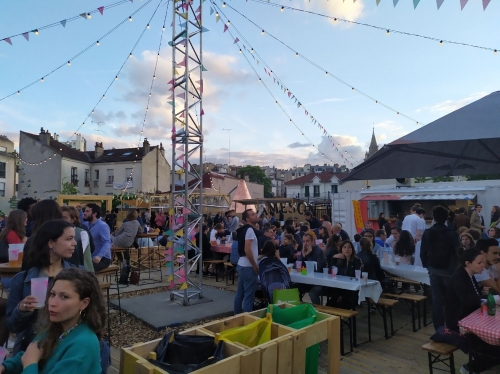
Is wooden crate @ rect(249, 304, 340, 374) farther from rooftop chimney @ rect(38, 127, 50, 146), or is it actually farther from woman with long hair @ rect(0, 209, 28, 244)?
rooftop chimney @ rect(38, 127, 50, 146)

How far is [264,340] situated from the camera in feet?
9.10

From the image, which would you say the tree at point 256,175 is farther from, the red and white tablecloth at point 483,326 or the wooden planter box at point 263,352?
the wooden planter box at point 263,352

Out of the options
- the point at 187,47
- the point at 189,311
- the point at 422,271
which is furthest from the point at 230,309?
the point at 187,47

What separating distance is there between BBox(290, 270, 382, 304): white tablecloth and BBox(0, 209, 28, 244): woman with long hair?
3654 mm

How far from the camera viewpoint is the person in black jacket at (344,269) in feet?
16.6

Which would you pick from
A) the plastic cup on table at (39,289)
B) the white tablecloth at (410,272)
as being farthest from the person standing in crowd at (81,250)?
the white tablecloth at (410,272)

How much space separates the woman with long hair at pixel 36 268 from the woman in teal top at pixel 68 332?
47cm

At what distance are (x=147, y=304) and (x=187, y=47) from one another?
448 centimetres

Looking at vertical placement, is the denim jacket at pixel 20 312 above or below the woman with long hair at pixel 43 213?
below

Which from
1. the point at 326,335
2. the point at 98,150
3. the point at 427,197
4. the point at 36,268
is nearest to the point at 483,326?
the point at 326,335

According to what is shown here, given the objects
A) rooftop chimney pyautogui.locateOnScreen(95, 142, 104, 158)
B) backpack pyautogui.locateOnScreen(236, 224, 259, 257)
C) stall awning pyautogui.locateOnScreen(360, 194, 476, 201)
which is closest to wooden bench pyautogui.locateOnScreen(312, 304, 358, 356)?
backpack pyautogui.locateOnScreen(236, 224, 259, 257)

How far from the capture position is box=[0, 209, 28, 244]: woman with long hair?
3805 mm

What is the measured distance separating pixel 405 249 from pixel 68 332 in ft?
19.6

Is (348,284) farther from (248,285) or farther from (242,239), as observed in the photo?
(242,239)
